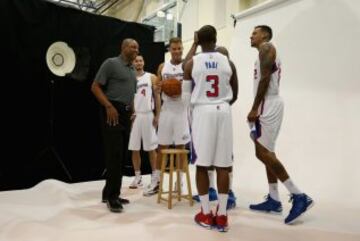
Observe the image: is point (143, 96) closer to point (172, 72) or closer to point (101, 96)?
point (172, 72)

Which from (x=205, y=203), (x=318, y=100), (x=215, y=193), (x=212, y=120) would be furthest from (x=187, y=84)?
(x=318, y=100)

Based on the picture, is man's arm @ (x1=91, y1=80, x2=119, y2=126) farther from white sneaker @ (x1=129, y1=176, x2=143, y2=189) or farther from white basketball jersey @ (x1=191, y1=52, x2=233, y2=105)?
white sneaker @ (x1=129, y1=176, x2=143, y2=189)

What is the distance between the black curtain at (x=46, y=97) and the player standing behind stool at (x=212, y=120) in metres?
2.54

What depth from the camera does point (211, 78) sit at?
9.03ft

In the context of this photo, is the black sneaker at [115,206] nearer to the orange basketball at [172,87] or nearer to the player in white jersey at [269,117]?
the orange basketball at [172,87]

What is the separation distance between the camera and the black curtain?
4250 millimetres

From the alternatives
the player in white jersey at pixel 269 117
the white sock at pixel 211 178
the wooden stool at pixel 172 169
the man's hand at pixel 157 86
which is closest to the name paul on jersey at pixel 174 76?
the man's hand at pixel 157 86

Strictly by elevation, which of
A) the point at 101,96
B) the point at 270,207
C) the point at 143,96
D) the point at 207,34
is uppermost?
the point at 207,34

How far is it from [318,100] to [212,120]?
2.21 m

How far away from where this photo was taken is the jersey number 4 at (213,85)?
9.03ft

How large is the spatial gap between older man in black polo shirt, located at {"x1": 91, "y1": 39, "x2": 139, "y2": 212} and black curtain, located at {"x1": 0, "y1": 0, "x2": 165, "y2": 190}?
1550mm

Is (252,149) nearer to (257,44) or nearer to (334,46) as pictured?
(334,46)

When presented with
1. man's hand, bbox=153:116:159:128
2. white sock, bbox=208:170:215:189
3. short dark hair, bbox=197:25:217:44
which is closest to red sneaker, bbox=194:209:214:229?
white sock, bbox=208:170:215:189

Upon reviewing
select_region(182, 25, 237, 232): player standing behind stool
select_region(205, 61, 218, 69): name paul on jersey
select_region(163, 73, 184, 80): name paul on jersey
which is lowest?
select_region(182, 25, 237, 232): player standing behind stool
